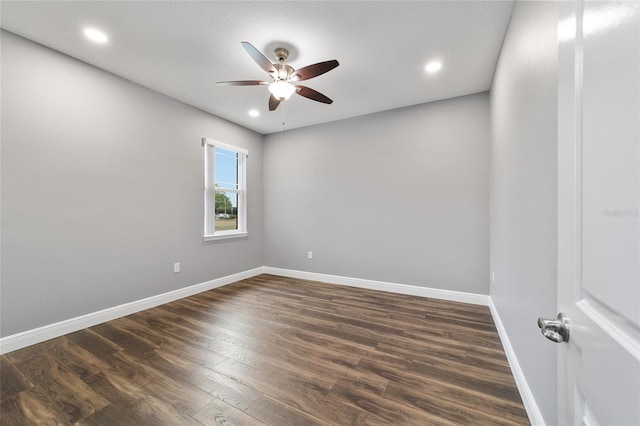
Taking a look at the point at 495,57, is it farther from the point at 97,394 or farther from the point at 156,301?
the point at 156,301

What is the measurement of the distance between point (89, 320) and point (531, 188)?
3.87 meters

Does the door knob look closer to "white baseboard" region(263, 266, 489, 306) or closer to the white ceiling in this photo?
the white ceiling

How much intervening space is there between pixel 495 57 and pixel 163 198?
4004 millimetres

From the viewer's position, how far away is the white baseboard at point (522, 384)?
1.28 meters

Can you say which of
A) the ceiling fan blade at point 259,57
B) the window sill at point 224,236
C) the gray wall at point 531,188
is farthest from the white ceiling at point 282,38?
the window sill at point 224,236

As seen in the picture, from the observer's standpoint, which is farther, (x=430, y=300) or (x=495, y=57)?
(x=430, y=300)

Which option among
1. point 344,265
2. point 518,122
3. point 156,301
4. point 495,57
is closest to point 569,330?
point 518,122

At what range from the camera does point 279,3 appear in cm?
180

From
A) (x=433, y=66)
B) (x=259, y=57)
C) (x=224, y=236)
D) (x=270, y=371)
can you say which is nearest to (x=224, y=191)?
(x=224, y=236)

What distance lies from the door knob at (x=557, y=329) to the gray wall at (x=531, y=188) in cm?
60

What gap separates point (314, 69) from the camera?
2.08m

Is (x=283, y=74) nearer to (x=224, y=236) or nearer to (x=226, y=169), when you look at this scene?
(x=226, y=169)

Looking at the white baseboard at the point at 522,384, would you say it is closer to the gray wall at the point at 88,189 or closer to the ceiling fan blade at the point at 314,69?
the ceiling fan blade at the point at 314,69

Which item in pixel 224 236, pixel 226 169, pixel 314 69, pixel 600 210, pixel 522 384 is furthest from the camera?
pixel 226 169
